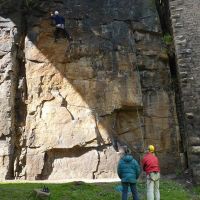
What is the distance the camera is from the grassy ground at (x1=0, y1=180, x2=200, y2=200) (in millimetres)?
9016

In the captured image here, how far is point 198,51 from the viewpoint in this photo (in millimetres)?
11609

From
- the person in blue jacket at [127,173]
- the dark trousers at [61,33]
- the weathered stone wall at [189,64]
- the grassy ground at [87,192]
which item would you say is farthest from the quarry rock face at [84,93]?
the person in blue jacket at [127,173]

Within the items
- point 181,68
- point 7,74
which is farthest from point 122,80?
point 7,74

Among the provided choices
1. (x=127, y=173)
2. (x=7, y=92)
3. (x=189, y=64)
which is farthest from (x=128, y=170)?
(x=7, y=92)

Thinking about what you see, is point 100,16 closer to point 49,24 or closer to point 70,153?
point 49,24

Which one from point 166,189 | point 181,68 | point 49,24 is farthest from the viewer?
point 49,24

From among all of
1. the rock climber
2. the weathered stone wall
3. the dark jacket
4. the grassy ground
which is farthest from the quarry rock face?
the rock climber

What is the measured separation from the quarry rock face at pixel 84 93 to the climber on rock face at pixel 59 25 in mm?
185

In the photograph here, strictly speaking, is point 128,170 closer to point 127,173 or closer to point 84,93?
point 127,173

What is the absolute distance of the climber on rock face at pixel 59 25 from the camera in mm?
14258

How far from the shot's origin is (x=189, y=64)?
38.0ft

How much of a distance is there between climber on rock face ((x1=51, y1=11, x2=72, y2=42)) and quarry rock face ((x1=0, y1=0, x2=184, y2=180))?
0.18 metres

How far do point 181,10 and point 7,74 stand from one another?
20.7 feet

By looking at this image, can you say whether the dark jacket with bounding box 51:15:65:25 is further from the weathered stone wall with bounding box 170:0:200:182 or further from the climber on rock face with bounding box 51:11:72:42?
the weathered stone wall with bounding box 170:0:200:182
